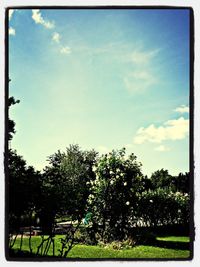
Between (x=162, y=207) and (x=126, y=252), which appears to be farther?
(x=162, y=207)

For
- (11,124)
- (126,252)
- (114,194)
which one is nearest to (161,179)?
(114,194)

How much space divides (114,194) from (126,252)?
1.69 feet

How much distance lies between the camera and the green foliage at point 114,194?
14.6ft

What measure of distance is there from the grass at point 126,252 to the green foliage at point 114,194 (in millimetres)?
123

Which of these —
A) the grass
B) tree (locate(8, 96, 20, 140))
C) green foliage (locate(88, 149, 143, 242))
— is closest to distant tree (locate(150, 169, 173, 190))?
green foliage (locate(88, 149, 143, 242))

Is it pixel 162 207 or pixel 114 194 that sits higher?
pixel 114 194

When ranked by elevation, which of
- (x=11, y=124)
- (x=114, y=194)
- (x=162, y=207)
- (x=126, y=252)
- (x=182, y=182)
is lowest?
(x=126, y=252)

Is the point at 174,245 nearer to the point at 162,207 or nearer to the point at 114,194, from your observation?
the point at 162,207

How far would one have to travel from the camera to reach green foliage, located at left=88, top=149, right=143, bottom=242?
4465mm

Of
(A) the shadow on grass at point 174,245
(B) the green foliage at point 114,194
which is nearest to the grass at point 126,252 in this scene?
(A) the shadow on grass at point 174,245

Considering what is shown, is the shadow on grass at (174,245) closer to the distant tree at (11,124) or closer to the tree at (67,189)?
the tree at (67,189)

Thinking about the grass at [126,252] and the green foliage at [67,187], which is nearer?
the grass at [126,252]

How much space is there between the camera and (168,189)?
4.48m

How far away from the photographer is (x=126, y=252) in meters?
4.35
